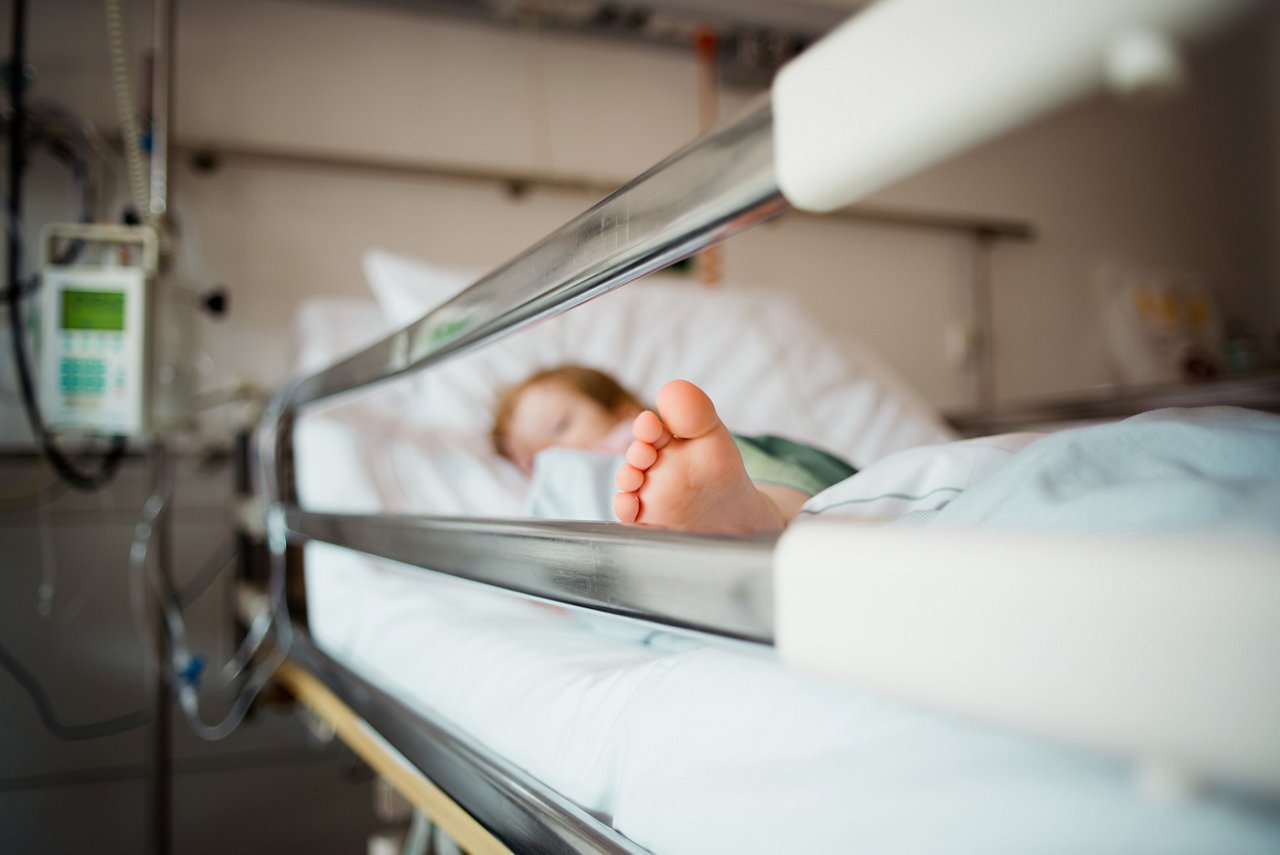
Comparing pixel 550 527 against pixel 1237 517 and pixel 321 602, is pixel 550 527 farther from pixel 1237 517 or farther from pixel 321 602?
pixel 321 602

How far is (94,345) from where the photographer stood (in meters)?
1.44

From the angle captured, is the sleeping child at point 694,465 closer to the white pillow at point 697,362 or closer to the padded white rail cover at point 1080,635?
the padded white rail cover at point 1080,635

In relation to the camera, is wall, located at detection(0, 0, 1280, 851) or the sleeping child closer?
the sleeping child

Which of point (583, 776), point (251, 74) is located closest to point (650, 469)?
point (583, 776)

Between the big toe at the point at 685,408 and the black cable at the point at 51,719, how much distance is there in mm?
1749

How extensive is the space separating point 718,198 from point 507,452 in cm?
109

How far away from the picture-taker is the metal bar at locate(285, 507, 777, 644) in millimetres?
344

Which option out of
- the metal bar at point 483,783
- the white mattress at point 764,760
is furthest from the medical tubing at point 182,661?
the white mattress at point 764,760

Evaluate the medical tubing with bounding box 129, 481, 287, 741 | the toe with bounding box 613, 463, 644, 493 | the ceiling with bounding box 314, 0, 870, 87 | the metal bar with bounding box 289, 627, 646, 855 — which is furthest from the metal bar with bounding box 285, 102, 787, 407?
the ceiling with bounding box 314, 0, 870, 87

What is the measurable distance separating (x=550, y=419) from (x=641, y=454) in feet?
2.52

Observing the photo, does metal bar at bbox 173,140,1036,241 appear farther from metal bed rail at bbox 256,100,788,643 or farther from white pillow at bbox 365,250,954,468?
metal bed rail at bbox 256,100,788,643

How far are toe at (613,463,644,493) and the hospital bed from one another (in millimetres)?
69

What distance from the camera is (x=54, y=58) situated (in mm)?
A: 1860

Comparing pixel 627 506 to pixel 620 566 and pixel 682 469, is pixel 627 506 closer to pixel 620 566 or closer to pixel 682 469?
pixel 682 469
